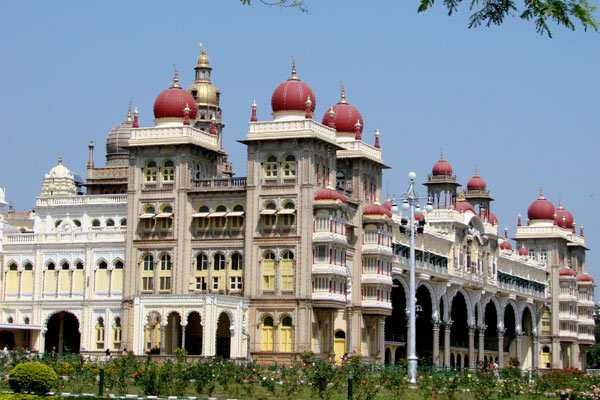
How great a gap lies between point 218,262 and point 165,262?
350 centimetres

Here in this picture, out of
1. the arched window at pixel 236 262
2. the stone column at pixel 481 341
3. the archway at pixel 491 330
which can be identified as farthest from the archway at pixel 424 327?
the arched window at pixel 236 262

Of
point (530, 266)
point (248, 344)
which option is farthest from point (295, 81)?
point (530, 266)

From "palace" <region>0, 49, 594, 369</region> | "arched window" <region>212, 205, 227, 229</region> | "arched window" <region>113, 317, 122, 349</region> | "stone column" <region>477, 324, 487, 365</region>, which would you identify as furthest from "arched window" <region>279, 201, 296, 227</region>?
"stone column" <region>477, 324, 487, 365</region>

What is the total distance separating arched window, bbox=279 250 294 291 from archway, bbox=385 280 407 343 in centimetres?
1783

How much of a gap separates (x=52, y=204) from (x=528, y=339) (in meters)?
51.2

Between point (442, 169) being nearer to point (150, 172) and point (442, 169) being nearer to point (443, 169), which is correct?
point (443, 169)

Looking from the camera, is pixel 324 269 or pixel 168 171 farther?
pixel 168 171

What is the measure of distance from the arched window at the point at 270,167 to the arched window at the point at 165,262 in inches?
331

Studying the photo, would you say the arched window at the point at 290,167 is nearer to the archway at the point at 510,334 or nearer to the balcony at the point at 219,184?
the balcony at the point at 219,184

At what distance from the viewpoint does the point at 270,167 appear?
73.8 metres

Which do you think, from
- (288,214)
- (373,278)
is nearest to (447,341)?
(373,278)

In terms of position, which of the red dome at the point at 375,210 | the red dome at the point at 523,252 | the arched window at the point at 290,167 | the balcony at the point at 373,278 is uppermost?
the arched window at the point at 290,167

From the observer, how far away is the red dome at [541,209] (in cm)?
11919

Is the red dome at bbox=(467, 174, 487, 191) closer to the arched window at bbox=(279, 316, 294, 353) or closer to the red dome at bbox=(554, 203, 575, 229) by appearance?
the red dome at bbox=(554, 203, 575, 229)
